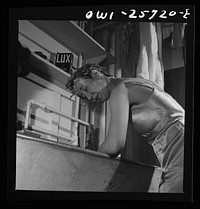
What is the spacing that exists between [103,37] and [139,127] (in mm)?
491

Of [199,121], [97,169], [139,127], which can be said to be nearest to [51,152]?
[97,169]

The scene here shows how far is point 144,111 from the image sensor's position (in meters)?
1.79

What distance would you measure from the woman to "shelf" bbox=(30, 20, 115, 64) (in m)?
0.07

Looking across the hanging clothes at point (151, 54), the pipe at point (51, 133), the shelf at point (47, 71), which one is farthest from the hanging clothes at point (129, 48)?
the pipe at point (51, 133)

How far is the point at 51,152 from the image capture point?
1.66 metres

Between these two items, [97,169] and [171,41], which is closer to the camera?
[97,169]

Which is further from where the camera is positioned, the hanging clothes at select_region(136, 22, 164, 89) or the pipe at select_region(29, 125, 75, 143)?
the hanging clothes at select_region(136, 22, 164, 89)

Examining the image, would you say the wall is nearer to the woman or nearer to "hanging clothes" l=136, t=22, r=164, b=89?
the woman

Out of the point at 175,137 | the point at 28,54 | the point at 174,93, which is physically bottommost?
the point at 175,137

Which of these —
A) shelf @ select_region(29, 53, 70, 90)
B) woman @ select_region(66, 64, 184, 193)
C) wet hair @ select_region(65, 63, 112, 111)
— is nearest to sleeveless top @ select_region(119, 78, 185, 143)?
woman @ select_region(66, 64, 184, 193)

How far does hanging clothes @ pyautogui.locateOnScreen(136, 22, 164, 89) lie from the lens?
5.93 ft

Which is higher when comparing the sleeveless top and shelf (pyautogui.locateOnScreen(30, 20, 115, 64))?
shelf (pyautogui.locateOnScreen(30, 20, 115, 64))

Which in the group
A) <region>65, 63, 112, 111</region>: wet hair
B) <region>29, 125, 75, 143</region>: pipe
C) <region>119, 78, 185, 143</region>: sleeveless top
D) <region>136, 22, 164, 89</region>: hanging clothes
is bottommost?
<region>29, 125, 75, 143</region>: pipe

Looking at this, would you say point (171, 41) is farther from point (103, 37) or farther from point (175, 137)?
point (175, 137)
